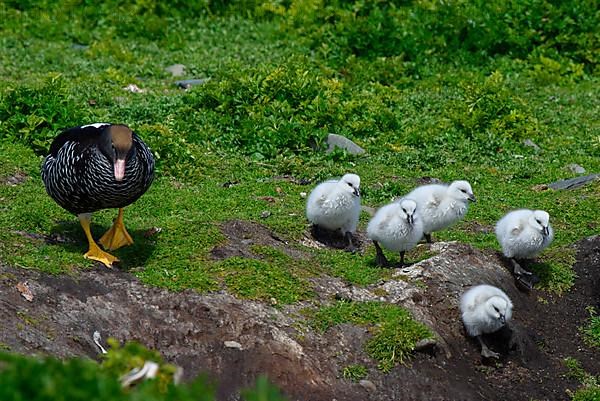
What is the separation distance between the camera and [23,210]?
996 centimetres

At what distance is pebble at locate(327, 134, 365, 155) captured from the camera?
13539 millimetres

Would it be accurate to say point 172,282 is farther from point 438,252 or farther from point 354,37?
point 354,37

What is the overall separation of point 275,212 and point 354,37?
22.0ft

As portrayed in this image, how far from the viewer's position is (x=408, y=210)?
9.53 meters

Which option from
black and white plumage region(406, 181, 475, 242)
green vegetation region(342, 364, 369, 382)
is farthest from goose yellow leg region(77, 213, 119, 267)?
black and white plumage region(406, 181, 475, 242)

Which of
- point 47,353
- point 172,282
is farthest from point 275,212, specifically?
point 47,353

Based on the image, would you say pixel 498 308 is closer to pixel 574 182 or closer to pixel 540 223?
pixel 540 223

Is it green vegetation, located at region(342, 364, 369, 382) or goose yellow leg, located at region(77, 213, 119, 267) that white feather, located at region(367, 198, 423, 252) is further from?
goose yellow leg, located at region(77, 213, 119, 267)

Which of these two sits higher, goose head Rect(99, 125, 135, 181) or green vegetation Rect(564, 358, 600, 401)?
goose head Rect(99, 125, 135, 181)

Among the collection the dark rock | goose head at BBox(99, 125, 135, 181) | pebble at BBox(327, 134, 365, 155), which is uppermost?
goose head at BBox(99, 125, 135, 181)

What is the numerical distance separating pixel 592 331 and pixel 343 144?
16.3 feet

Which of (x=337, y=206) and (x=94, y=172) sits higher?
(x=94, y=172)

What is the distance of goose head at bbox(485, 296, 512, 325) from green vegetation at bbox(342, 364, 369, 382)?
122 cm

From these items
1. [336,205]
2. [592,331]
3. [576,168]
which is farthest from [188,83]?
[592,331]
